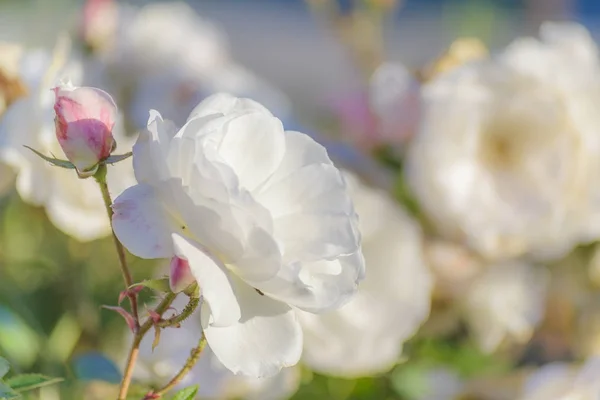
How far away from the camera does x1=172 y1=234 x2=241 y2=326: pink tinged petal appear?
0.68 ft

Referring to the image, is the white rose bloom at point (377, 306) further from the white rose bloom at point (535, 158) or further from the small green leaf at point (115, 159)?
the small green leaf at point (115, 159)

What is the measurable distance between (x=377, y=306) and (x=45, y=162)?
0.19 m

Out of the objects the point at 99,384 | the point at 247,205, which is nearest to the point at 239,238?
the point at 247,205

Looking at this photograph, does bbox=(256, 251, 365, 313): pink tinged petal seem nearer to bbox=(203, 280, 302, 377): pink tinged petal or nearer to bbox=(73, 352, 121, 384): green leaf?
bbox=(203, 280, 302, 377): pink tinged petal

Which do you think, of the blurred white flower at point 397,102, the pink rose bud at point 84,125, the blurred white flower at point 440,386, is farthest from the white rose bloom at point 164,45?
the pink rose bud at point 84,125

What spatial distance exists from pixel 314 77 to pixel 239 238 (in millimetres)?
2249

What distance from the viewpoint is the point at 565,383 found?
394mm

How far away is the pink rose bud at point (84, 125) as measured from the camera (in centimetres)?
23

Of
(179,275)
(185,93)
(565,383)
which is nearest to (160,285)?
(179,275)

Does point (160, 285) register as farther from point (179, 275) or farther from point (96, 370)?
point (96, 370)

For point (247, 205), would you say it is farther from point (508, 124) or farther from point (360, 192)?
point (508, 124)

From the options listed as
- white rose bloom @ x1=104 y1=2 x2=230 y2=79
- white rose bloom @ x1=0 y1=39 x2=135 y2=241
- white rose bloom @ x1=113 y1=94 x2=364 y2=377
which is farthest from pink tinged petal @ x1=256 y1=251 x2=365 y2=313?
white rose bloom @ x1=104 y1=2 x2=230 y2=79

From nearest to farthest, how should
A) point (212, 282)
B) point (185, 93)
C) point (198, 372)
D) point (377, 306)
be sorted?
point (212, 282)
point (198, 372)
point (377, 306)
point (185, 93)

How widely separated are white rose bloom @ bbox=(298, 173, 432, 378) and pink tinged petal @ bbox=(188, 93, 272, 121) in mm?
179
